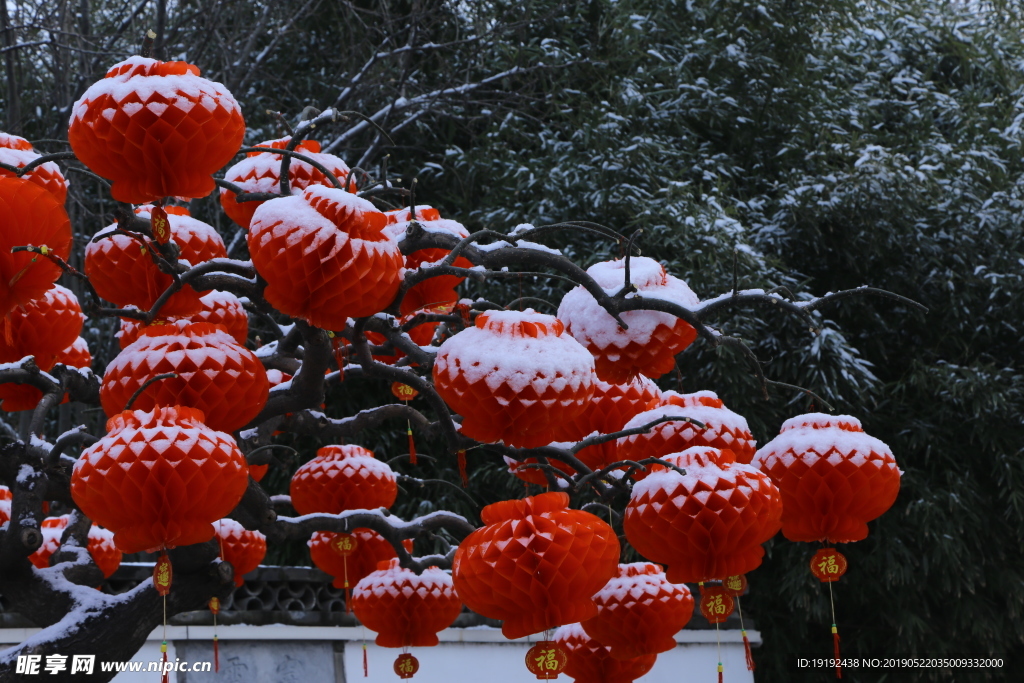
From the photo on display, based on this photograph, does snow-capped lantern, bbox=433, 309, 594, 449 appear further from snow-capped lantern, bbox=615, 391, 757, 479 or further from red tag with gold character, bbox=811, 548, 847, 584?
red tag with gold character, bbox=811, 548, 847, 584

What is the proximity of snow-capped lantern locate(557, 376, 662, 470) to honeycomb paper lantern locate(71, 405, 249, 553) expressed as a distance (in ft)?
2.04

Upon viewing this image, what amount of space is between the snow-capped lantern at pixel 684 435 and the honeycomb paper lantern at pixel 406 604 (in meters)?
0.79

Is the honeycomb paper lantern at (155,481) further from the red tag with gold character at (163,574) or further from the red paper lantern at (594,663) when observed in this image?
the red paper lantern at (594,663)

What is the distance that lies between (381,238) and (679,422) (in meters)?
0.63

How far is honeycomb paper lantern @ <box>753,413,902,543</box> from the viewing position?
1748 mm

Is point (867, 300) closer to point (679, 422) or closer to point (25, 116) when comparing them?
point (679, 422)

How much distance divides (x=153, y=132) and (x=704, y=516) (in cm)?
94

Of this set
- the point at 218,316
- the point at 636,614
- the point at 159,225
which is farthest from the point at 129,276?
the point at 636,614

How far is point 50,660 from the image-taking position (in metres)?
2.00

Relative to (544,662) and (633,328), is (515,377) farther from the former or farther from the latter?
(544,662)

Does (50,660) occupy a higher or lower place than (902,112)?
lower

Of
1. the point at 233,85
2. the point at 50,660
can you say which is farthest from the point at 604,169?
the point at 50,660

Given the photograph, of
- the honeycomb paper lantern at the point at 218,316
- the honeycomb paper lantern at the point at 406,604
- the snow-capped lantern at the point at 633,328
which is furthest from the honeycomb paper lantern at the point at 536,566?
the honeycomb paper lantern at the point at 406,604

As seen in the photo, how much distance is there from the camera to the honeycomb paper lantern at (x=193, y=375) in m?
1.54
